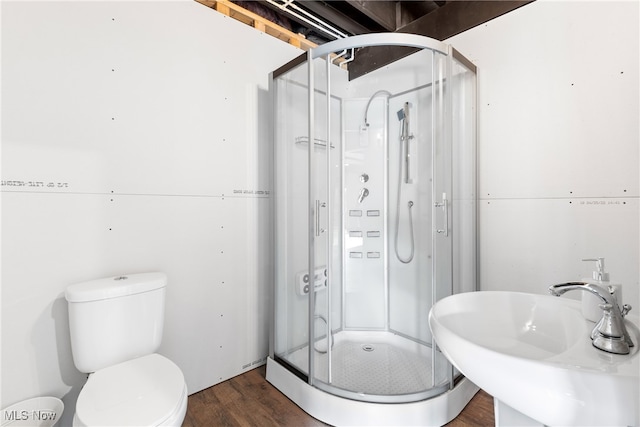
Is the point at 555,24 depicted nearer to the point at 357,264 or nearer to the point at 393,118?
the point at 393,118

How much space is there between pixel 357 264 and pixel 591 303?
1.35 metres

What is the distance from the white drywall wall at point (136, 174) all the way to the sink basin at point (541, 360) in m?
1.42

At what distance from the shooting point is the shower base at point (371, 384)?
152 centimetres

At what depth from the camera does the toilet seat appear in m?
1.06

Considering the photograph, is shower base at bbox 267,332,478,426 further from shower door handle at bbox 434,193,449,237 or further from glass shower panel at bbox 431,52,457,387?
shower door handle at bbox 434,193,449,237

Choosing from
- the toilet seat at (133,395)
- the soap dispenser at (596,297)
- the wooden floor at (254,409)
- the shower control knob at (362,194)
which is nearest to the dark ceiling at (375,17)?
the shower control knob at (362,194)

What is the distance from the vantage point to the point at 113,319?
1.39 m

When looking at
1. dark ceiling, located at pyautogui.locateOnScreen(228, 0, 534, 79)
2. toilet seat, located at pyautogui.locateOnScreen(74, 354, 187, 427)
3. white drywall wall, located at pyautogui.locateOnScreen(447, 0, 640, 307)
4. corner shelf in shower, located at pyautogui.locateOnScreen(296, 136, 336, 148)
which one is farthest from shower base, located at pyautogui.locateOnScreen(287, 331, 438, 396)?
dark ceiling, located at pyautogui.locateOnScreen(228, 0, 534, 79)

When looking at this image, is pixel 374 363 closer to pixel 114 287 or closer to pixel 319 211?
pixel 319 211

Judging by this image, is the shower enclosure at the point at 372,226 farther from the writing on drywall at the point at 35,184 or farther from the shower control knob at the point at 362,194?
the writing on drywall at the point at 35,184

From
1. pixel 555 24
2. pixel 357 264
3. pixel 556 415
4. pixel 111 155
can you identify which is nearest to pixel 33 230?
pixel 111 155

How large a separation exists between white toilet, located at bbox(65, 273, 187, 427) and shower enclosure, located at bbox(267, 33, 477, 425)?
0.75 meters

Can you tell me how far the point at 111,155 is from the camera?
1.58 meters

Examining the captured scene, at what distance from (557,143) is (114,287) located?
233 cm
